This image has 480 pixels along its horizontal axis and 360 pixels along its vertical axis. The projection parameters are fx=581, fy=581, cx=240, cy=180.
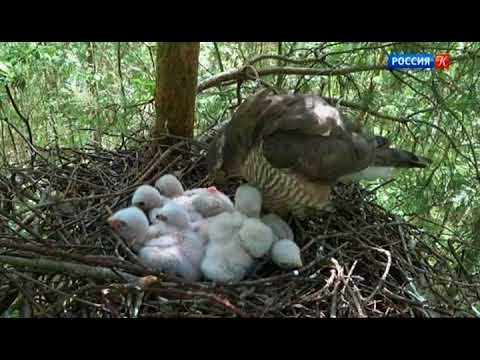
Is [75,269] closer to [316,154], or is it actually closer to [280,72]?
[316,154]

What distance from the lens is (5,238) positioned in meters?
2.33

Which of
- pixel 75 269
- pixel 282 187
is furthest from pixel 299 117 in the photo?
pixel 75 269

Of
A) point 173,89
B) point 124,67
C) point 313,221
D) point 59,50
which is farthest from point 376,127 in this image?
point 59,50

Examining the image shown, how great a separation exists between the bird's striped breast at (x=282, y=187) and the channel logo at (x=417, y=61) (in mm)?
790

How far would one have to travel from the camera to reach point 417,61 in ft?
9.80

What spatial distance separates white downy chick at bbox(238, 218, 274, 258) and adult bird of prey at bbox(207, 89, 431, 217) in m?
0.26

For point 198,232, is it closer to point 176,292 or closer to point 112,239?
point 112,239

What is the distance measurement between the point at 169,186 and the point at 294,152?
0.65 metres

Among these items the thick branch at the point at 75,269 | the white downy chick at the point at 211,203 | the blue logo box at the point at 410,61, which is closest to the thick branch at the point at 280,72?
the blue logo box at the point at 410,61

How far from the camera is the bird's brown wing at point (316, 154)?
101 inches

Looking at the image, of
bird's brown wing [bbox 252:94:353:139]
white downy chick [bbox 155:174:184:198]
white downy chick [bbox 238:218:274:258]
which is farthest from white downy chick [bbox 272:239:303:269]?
white downy chick [bbox 155:174:184:198]

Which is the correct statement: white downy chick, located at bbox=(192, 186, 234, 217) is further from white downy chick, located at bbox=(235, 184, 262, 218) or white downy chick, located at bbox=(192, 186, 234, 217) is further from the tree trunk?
the tree trunk

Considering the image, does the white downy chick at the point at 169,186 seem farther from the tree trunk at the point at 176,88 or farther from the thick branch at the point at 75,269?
the thick branch at the point at 75,269
